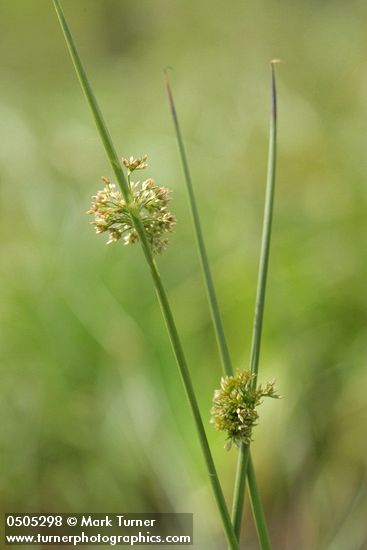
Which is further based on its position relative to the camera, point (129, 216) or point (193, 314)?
point (193, 314)

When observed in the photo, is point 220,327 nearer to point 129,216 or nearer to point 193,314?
point 129,216

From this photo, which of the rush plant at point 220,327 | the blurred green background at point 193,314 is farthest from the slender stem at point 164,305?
the blurred green background at point 193,314

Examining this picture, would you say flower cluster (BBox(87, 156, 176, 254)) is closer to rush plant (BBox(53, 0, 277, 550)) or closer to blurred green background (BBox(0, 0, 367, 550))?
rush plant (BBox(53, 0, 277, 550))

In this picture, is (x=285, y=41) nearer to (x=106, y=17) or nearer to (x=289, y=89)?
(x=289, y=89)

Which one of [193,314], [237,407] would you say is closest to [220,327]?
[237,407]

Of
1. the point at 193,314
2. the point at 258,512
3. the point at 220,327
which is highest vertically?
the point at 193,314

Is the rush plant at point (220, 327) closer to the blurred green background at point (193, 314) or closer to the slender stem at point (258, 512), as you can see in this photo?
the slender stem at point (258, 512)
